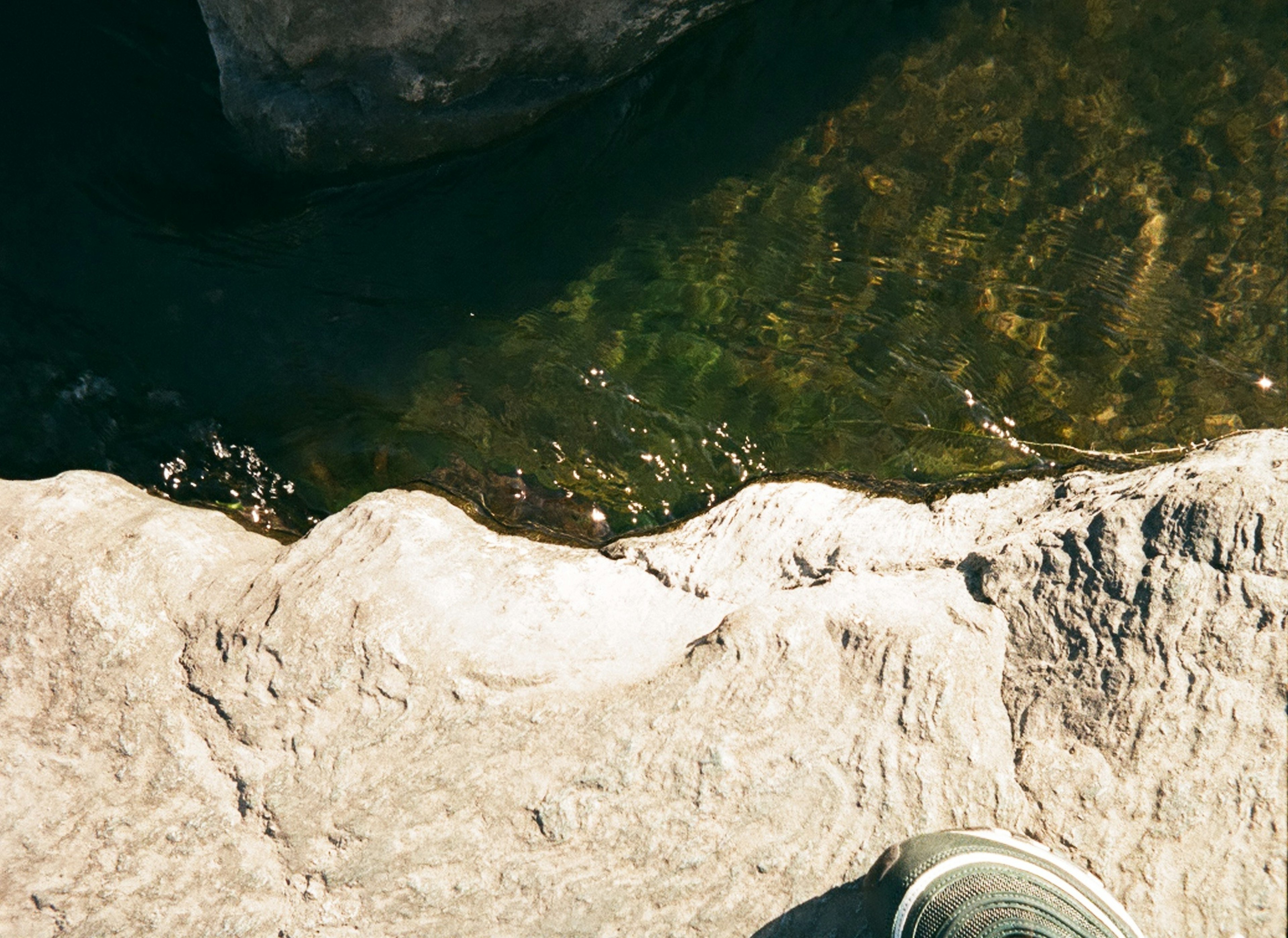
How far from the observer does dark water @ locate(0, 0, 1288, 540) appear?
3.56 meters

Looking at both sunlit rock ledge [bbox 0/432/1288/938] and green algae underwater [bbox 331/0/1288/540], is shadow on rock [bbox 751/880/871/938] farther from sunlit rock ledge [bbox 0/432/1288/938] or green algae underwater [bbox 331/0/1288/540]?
green algae underwater [bbox 331/0/1288/540]

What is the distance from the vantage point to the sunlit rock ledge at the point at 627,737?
247 centimetres

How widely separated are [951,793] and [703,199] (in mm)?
2387

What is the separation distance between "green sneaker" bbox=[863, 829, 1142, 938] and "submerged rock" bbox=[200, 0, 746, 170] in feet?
9.60

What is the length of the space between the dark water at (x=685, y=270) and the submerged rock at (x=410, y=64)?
5.1 inches

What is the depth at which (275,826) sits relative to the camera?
8.37 feet

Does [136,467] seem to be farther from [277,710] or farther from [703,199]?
[703,199]

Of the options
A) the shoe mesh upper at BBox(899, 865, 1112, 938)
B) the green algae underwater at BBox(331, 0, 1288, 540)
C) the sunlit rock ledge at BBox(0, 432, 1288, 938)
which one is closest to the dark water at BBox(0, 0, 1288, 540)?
the green algae underwater at BBox(331, 0, 1288, 540)

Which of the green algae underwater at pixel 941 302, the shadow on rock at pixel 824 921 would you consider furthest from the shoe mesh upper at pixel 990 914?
the green algae underwater at pixel 941 302

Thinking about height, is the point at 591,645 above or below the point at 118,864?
above

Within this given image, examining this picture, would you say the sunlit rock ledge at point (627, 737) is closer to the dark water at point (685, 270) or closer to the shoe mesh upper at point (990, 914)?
the shoe mesh upper at point (990, 914)

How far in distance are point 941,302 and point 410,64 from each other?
7.15 feet

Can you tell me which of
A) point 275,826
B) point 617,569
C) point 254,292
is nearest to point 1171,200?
point 617,569

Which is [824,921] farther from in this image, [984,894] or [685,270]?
[685,270]
